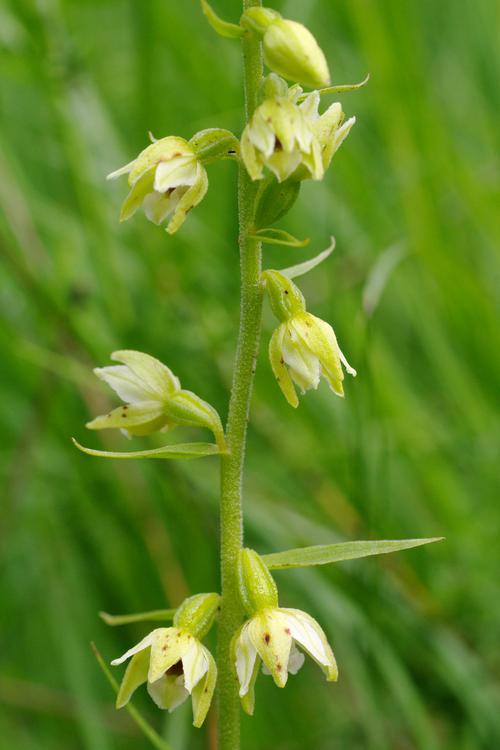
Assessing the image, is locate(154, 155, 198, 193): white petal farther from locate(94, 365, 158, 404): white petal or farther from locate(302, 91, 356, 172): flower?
locate(94, 365, 158, 404): white petal

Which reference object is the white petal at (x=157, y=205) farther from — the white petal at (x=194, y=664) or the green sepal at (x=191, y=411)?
the white petal at (x=194, y=664)

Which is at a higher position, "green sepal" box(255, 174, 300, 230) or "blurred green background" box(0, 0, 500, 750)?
"green sepal" box(255, 174, 300, 230)

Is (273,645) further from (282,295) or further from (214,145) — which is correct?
(214,145)

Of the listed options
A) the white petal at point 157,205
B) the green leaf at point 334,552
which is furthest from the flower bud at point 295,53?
the green leaf at point 334,552

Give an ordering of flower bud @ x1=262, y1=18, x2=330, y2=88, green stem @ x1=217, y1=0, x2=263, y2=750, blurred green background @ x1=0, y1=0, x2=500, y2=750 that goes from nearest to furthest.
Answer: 1. flower bud @ x1=262, y1=18, x2=330, y2=88
2. green stem @ x1=217, y1=0, x2=263, y2=750
3. blurred green background @ x1=0, y1=0, x2=500, y2=750

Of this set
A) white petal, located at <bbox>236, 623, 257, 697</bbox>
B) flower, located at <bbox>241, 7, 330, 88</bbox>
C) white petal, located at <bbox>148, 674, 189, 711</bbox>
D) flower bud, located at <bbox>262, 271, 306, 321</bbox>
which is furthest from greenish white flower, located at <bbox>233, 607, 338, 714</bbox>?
flower, located at <bbox>241, 7, 330, 88</bbox>

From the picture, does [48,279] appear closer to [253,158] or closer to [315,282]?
[315,282]

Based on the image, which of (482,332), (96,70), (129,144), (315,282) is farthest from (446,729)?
(96,70)
